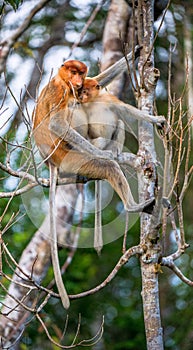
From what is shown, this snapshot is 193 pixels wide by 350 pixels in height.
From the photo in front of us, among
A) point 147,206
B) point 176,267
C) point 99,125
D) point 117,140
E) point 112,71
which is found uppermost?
point 112,71

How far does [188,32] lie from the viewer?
6.40 m

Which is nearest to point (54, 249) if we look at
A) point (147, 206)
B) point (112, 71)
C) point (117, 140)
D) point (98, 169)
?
point (147, 206)

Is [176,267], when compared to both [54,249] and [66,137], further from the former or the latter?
[66,137]

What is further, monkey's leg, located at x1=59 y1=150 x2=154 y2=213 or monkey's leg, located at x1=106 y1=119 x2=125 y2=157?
monkey's leg, located at x1=106 y1=119 x2=125 y2=157

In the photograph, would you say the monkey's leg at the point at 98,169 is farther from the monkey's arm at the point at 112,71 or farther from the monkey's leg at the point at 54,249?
the monkey's arm at the point at 112,71

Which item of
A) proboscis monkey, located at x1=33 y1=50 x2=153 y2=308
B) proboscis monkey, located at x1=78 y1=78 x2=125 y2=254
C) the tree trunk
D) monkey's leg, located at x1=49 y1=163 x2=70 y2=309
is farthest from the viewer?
proboscis monkey, located at x1=78 y1=78 x2=125 y2=254

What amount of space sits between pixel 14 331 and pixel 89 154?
180cm

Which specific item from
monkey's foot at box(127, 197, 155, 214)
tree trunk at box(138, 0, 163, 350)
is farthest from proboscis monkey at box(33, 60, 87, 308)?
monkey's foot at box(127, 197, 155, 214)

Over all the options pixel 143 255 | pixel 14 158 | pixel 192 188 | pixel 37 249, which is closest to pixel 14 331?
pixel 37 249

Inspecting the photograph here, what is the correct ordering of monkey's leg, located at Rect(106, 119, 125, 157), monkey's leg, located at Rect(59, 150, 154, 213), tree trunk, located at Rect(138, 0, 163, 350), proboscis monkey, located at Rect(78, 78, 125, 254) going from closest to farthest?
tree trunk, located at Rect(138, 0, 163, 350), monkey's leg, located at Rect(59, 150, 154, 213), proboscis monkey, located at Rect(78, 78, 125, 254), monkey's leg, located at Rect(106, 119, 125, 157)

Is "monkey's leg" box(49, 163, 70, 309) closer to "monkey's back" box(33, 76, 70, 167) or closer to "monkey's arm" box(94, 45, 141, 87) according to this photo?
"monkey's back" box(33, 76, 70, 167)

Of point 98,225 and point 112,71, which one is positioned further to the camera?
point 112,71

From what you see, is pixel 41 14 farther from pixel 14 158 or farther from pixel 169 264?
pixel 169 264

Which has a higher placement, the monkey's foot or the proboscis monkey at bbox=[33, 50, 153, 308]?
the proboscis monkey at bbox=[33, 50, 153, 308]
